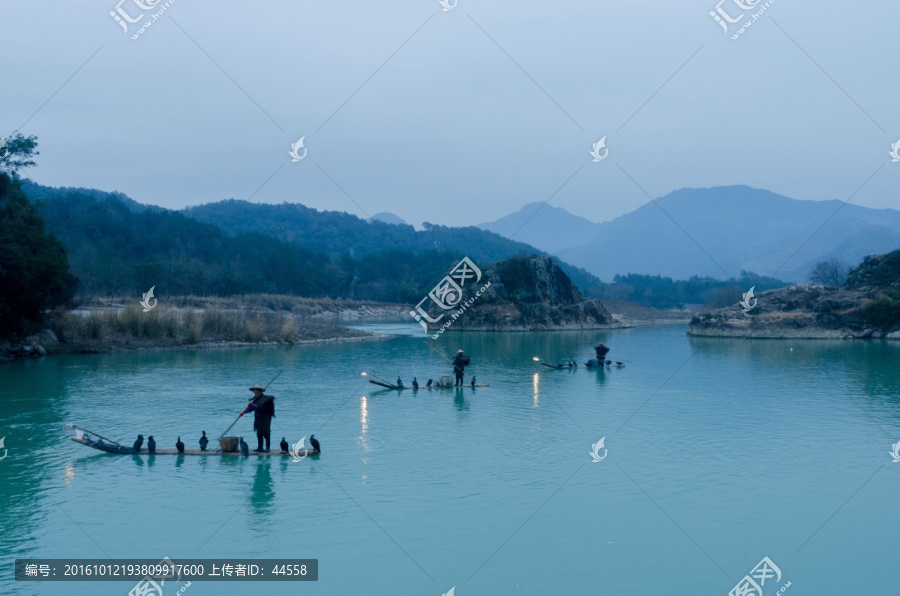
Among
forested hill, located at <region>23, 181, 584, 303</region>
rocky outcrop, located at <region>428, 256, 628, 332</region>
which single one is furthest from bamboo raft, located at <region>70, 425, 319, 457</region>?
rocky outcrop, located at <region>428, 256, 628, 332</region>

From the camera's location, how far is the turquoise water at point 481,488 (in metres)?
11.3

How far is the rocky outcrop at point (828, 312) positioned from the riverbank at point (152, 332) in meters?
37.1

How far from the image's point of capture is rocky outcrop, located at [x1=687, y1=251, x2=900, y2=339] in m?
60.8

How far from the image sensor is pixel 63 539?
1215 cm

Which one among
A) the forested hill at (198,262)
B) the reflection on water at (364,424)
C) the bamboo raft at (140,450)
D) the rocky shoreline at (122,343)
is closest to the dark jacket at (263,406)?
the bamboo raft at (140,450)

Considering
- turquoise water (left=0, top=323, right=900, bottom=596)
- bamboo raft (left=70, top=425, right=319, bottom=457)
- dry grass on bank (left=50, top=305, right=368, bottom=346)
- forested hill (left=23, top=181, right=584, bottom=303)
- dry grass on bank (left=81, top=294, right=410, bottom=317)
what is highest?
forested hill (left=23, top=181, right=584, bottom=303)

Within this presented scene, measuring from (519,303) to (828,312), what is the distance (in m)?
29.1

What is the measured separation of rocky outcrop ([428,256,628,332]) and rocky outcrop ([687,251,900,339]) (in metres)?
15.3

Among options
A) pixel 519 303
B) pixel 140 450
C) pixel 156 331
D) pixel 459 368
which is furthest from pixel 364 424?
pixel 519 303

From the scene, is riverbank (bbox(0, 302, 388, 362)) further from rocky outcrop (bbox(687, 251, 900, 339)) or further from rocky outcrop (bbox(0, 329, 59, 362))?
rocky outcrop (bbox(687, 251, 900, 339))

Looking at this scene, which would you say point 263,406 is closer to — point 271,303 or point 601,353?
point 601,353

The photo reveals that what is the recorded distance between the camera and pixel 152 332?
4472 centimetres

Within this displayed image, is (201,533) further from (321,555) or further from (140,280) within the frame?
(140,280)

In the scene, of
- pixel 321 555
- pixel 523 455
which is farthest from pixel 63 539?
pixel 523 455
